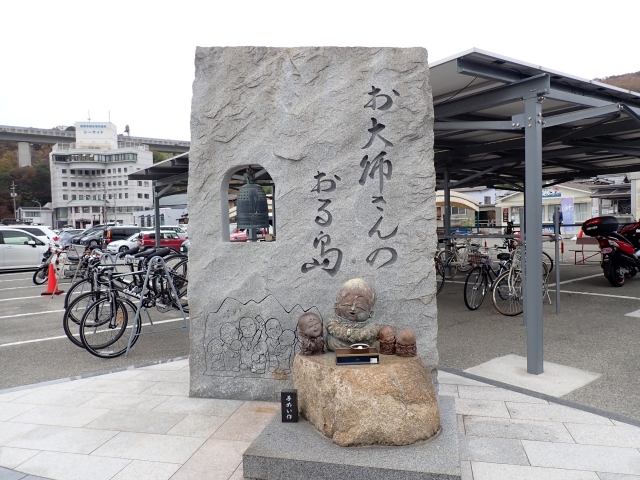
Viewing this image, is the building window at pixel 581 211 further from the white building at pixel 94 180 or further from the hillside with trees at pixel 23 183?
the hillside with trees at pixel 23 183

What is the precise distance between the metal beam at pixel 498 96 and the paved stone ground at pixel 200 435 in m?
2.98

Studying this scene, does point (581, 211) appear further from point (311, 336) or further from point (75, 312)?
point (311, 336)

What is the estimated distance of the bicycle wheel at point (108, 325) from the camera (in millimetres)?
5711

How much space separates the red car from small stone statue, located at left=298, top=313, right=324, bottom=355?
55.8 ft

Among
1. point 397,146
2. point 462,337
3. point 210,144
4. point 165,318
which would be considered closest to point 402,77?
point 397,146

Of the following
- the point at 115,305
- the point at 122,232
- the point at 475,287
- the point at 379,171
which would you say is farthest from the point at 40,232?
the point at 379,171

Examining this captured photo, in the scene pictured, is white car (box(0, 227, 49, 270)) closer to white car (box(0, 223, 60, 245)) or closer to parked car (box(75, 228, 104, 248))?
white car (box(0, 223, 60, 245))

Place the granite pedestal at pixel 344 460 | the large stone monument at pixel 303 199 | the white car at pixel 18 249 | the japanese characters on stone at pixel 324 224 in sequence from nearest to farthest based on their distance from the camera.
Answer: the granite pedestal at pixel 344 460, the large stone monument at pixel 303 199, the japanese characters on stone at pixel 324 224, the white car at pixel 18 249

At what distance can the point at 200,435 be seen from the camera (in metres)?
3.45

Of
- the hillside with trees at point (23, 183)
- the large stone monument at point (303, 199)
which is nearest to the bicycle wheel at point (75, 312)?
the large stone monument at point (303, 199)

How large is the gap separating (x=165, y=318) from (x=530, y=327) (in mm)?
5783

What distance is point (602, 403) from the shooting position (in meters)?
3.97

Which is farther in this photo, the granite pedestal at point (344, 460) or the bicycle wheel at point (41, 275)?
the bicycle wheel at point (41, 275)

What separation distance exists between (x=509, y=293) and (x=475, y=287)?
62 centimetres
